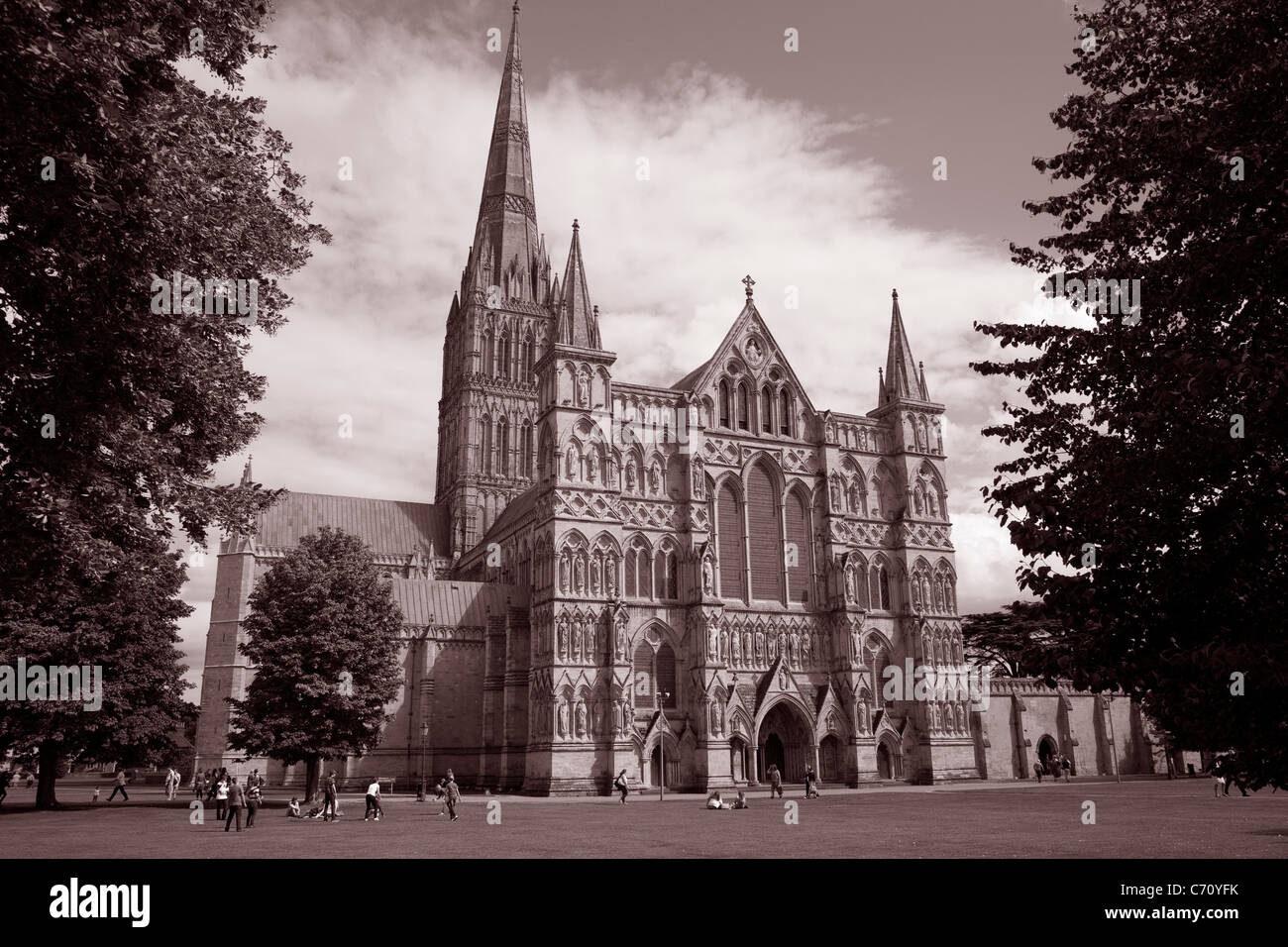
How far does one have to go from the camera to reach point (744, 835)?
74.9ft

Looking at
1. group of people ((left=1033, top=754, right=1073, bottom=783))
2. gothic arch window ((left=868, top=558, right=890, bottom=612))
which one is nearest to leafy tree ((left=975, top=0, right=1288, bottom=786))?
gothic arch window ((left=868, top=558, right=890, bottom=612))

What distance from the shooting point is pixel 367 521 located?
7769cm

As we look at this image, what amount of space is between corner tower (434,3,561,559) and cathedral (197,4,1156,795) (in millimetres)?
14750

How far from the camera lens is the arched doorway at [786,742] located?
5181 cm

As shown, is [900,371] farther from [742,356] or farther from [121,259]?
[121,259]

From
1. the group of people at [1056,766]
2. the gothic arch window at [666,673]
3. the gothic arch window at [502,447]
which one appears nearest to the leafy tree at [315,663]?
the gothic arch window at [666,673]

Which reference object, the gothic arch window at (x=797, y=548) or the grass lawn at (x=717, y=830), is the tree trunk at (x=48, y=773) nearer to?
the grass lawn at (x=717, y=830)

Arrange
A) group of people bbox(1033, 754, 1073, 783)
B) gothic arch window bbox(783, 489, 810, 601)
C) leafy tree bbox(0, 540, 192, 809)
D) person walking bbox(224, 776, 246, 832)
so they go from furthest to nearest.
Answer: group of people bbox(1033, 754, 1073, 783) < gothic arch window bbox(783, 489, 810, 601) < leafy tree bbox(0, 540, 192, 809) < person walking bbox(224, 776, 246, 832)

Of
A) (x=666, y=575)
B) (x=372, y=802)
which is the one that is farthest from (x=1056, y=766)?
(x=372, y=802)

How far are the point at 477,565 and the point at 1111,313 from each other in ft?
201

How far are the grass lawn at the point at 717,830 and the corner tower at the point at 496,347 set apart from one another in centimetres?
4151

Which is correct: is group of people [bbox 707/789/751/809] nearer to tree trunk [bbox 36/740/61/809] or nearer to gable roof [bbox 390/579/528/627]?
gable roof [bbox 390/579/528/627]

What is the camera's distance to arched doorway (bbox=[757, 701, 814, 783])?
51.8m
